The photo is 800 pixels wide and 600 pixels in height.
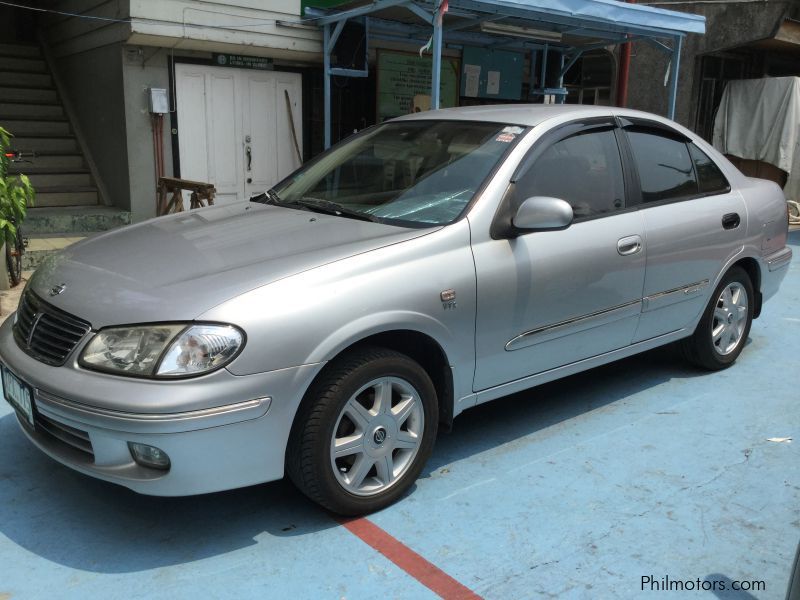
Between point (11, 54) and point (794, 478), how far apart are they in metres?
10.9

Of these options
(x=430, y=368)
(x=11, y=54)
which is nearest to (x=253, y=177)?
(x=11, y=54)

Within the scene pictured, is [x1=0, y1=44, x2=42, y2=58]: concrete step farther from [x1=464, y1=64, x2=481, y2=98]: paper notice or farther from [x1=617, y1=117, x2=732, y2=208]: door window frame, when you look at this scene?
[x1=617, y1=117, x2=732, y2=208]: door window frame

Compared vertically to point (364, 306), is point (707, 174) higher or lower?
higher

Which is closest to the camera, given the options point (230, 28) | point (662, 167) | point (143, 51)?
point (662, 167)

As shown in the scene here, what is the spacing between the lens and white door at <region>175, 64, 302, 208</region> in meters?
8.55

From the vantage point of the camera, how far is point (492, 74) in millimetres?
11211

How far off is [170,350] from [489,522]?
58.0 inches

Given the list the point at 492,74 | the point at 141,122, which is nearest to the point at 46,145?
the point at 141,122

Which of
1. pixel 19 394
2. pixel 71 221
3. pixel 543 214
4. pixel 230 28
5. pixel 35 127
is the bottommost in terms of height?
pixel 71 221

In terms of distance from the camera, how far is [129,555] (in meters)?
2.78

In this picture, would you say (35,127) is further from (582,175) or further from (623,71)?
(623,71)

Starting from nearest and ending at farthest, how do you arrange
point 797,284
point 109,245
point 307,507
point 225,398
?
point 225,398
point 307,507
point 109,245
point 797,284

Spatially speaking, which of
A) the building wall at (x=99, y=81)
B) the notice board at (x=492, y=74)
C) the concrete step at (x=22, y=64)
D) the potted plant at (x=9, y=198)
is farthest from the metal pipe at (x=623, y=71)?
the potted plant at (x=9, y=198)

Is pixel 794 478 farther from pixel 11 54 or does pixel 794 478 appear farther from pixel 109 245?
pixel 11 54
